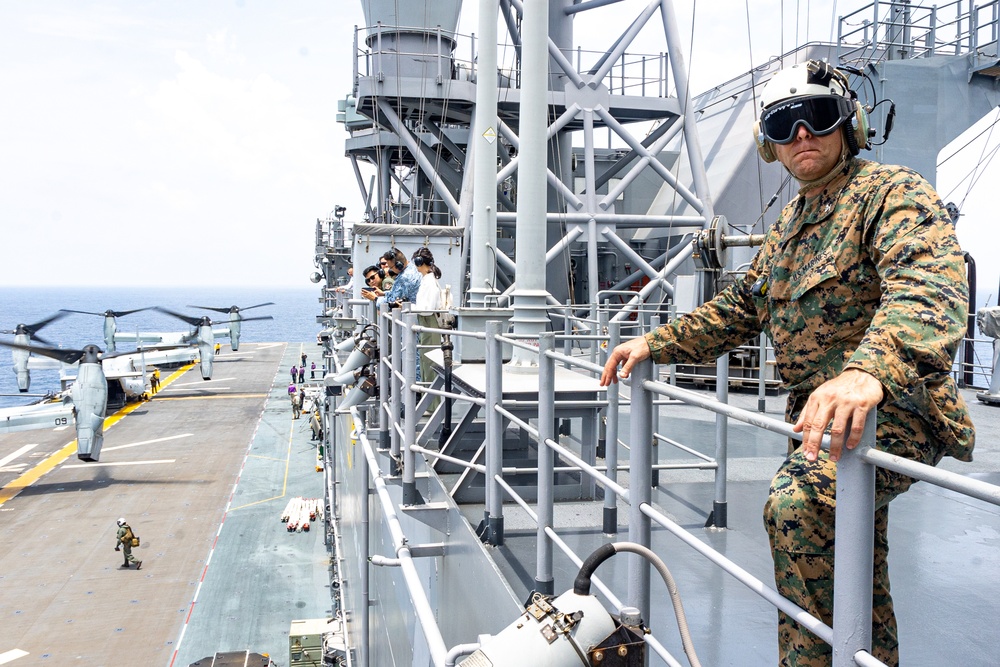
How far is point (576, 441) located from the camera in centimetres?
750

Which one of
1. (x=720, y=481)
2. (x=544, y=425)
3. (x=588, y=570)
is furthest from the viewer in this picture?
(x=720, y=481)

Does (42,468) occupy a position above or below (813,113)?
below

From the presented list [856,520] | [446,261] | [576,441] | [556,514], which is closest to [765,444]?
[576,441]

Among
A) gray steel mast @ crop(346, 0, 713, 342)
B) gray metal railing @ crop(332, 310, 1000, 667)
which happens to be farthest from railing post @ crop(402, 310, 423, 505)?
gray steel mast @ crop(346, 0, 713, 342)

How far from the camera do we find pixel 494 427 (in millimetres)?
4227

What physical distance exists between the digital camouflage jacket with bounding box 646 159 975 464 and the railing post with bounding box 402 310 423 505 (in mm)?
3139

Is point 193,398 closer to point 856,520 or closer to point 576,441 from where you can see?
point 576,441

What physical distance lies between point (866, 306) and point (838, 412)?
717mm

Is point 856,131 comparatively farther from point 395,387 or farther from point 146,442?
point 146,442

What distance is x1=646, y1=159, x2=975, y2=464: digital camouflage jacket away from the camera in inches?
62.5

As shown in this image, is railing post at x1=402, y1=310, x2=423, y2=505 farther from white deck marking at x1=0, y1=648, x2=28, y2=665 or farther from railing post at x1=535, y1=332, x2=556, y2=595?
white deck marking at x1=0, y1=648, x2=28, y2=665

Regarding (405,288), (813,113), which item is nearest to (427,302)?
(405,288)

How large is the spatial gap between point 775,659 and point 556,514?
2270 mm

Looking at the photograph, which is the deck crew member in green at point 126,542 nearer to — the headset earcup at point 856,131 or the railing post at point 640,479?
the railing post at point 640,479
